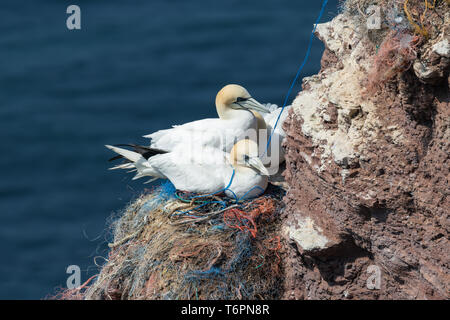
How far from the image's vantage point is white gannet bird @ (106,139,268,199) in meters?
6.43

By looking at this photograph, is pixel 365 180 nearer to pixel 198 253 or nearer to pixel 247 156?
pixel 198 253

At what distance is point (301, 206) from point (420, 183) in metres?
1.21

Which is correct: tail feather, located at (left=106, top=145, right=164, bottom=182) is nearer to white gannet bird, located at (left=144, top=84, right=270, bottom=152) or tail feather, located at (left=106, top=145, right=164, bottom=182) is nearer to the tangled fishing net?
white gannet bird, located at (left=144, top=84, right=270, bottom=152)

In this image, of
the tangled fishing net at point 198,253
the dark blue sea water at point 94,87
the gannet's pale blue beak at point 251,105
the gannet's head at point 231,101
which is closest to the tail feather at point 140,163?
the tangled fishing net at point 198,253

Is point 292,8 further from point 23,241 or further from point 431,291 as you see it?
point 431,291

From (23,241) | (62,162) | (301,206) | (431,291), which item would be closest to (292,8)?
(62,162)

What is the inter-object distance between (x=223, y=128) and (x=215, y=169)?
57 centimetres

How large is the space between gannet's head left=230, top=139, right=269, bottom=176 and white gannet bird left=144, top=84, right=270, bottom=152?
274 millimetres

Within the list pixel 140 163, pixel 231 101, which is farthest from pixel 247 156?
pixel 140 163

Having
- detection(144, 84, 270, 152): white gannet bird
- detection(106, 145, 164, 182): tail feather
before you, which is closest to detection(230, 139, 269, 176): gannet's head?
detection(144, 84, 270, 152): white gannet bird

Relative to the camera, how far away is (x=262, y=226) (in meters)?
6.10

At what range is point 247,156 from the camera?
255 inches

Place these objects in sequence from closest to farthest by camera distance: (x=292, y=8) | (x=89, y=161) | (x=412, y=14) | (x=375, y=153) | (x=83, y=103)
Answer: (x=412, y=14) < (x=375, y=153) < (x=89, y=161) < (x=83, y=103) < (x=292, y=8)

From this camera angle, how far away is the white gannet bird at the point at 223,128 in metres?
6.90
